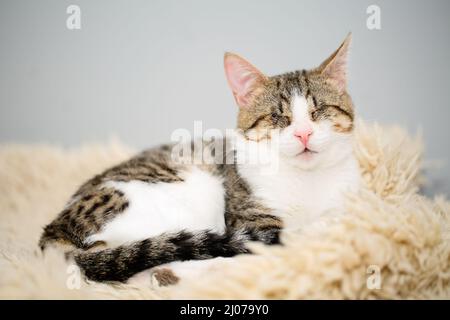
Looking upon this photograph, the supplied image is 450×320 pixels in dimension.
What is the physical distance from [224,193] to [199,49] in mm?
1090

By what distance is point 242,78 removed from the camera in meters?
1.59

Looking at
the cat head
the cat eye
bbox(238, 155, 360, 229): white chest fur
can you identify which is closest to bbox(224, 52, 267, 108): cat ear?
the cat head

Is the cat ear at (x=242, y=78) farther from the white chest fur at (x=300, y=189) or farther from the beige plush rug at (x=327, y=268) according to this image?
the beige plush rug at (x=327, y=268)

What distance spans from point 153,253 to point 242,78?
75cm

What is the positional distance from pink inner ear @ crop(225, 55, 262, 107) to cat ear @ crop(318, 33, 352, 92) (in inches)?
9.8

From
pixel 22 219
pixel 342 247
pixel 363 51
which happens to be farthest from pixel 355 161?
pixel 22 219

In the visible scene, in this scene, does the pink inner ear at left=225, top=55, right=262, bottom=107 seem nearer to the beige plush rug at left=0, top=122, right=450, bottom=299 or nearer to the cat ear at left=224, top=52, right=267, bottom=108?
the cat ear at left=224, top=52, right=267, bottom=108

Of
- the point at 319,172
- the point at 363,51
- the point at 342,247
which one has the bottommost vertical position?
the point at 342,247

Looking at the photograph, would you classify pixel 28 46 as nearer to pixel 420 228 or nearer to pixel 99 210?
pixel 99 210

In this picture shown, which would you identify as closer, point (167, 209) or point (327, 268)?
point (327, 268)

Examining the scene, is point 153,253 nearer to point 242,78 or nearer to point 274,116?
point 274,116

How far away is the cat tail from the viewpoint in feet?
3.99

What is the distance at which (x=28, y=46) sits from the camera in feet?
7.93

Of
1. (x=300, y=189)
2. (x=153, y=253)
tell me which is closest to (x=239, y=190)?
(x=300, y=189)
